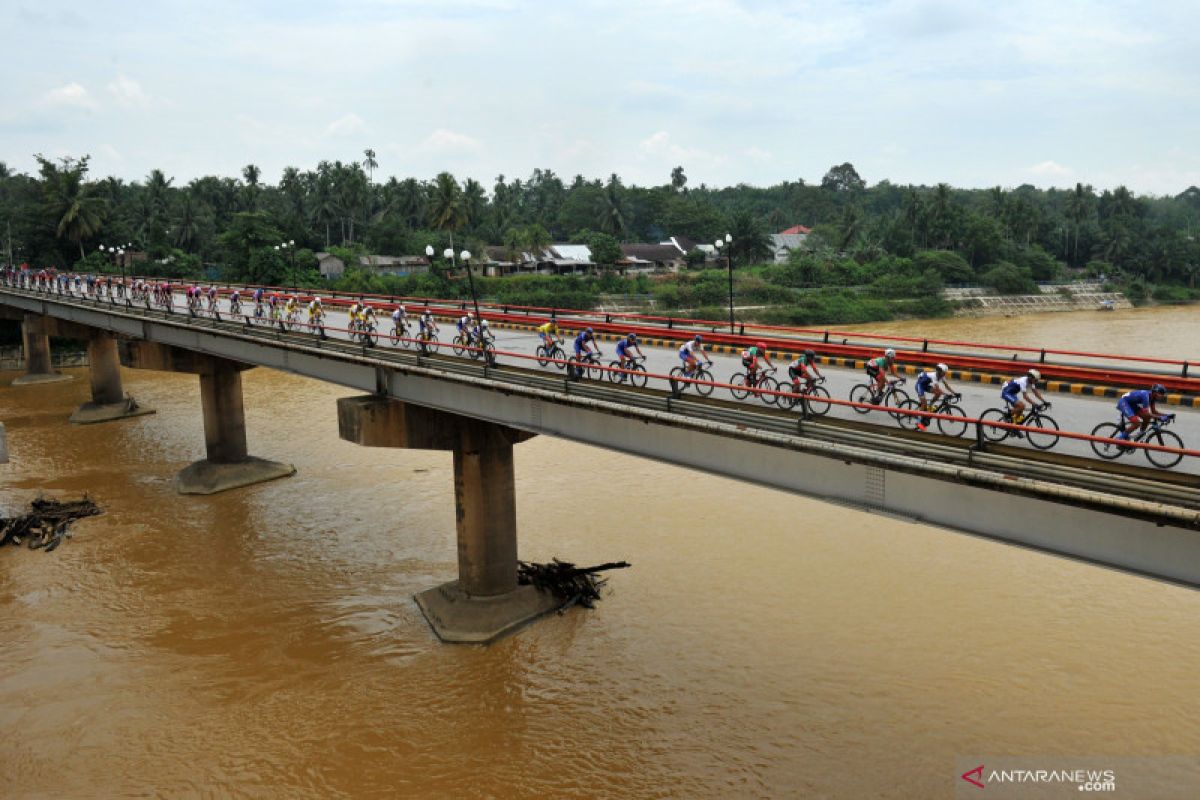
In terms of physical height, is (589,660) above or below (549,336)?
below

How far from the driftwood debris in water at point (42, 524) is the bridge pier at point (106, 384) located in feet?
51.5

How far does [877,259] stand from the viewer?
99000 millimetres

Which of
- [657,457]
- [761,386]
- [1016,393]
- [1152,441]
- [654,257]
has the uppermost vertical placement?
[654,257]

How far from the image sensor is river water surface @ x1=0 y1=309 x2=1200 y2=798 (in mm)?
13781

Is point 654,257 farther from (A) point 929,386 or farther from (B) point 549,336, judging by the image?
(A) point 929,386

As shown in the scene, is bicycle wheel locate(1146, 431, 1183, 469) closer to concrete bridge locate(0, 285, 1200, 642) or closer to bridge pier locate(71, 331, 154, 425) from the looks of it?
concrete bridge locate(0, 285, 1200, 642)

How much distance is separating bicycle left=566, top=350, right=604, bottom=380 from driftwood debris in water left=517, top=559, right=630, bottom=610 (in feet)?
14.9

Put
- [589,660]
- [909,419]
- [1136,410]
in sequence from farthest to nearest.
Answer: [589,660] < [909,419] < [1136,410]

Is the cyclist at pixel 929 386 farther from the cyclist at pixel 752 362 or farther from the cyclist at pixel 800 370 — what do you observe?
the cyclist at pixel 752 362

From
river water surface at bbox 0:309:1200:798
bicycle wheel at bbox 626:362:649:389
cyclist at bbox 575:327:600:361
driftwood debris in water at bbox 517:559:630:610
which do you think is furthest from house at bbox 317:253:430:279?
bicycle wheel at bbox 626:362:649:389

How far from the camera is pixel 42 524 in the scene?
25.1 meters

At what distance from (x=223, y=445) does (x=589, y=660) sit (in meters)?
18.5

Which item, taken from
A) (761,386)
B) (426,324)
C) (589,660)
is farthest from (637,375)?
(426,324)

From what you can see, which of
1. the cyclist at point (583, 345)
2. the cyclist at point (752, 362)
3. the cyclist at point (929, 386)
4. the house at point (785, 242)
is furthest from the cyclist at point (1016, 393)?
the house at point (785, 242)
